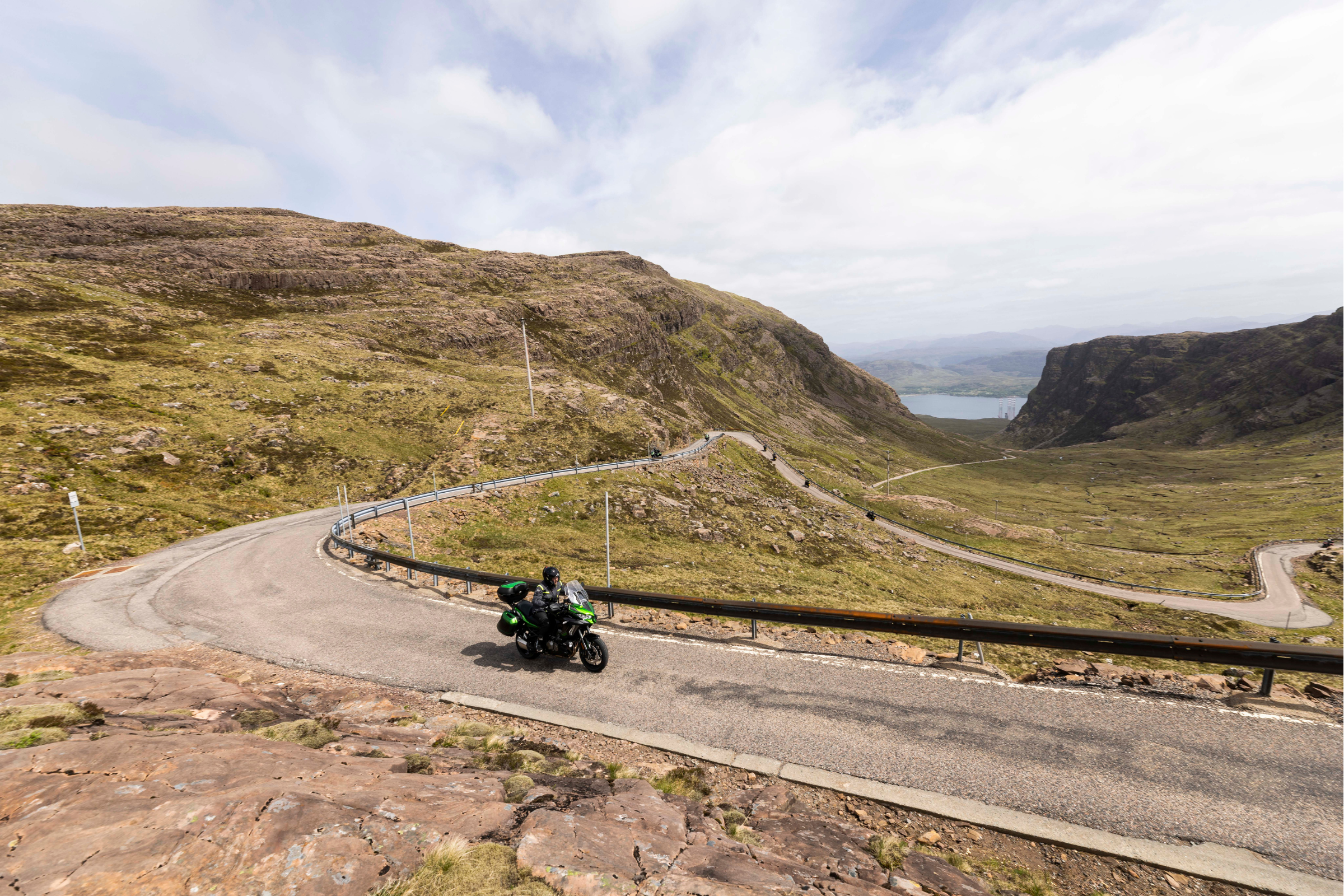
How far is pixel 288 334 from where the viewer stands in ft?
202

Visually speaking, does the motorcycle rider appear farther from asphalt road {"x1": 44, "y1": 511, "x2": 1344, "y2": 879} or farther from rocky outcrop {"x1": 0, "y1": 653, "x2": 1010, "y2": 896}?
rocky outcrop {"x1": 0, "y1": 653, "x2": 1010, "y2": 896}

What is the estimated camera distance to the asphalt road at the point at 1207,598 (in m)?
63.3

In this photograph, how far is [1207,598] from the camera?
68.4 meters

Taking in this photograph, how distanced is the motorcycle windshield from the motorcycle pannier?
5.35 feet

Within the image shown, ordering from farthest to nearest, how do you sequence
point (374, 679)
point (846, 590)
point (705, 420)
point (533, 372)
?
point (705, 420) → point (533, 372) → point (846, 590) → point (374, 679)

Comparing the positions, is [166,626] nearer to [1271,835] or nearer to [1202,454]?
[1271,835]

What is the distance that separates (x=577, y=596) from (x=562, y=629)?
42.1 inches

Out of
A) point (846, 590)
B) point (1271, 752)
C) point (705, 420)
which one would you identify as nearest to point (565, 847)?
point (1271, 752)

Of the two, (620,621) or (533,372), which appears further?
(533,372)

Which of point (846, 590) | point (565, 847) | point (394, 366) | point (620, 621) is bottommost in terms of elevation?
point (846, 590)

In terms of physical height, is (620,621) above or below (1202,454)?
above

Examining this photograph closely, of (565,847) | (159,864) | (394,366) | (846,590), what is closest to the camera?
(159,864)

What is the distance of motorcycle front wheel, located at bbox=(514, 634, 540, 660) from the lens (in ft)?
40.8

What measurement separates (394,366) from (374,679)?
56819 mm
